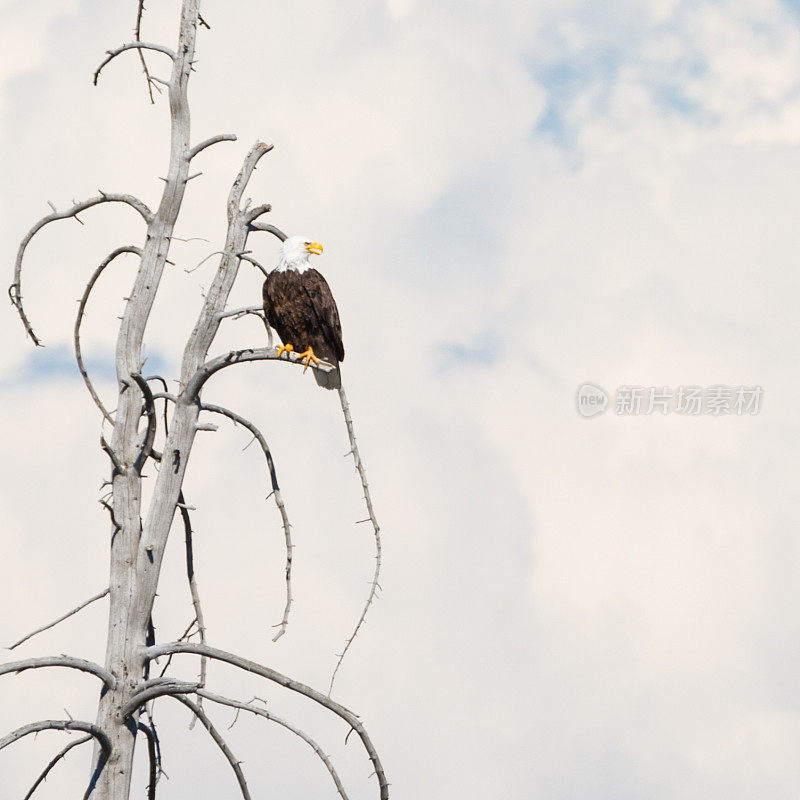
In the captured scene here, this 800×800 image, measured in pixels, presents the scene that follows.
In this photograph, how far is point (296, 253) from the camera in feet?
28.8

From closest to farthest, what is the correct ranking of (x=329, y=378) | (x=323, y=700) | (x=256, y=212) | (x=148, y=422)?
(x=323, y=700)
(x=148, y=422)
(x=256, y=212)
(x=329, y=378)

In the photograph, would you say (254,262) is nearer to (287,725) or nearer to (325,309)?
(325,309)

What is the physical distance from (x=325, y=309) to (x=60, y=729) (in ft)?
11.9

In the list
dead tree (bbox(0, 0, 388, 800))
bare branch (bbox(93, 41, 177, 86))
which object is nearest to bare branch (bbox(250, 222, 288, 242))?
dead tree (bbox(0, 0, 388, 800))

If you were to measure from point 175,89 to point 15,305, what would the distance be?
6.45 ft

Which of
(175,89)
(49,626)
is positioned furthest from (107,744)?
(175,89)

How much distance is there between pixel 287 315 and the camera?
8578 millimetres

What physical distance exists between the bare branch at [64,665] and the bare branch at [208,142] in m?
3.60

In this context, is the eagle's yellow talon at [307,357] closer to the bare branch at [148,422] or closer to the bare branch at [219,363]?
the bare branch at [219,363]

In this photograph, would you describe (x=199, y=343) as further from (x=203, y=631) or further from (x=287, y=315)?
(x=203, y=631)

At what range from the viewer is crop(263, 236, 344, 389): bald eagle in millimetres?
8578

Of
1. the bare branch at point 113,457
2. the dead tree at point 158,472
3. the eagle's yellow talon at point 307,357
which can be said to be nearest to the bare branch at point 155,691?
the dead tree at point 158,472

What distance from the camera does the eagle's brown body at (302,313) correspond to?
28.1ft

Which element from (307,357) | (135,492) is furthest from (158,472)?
(307,357)
